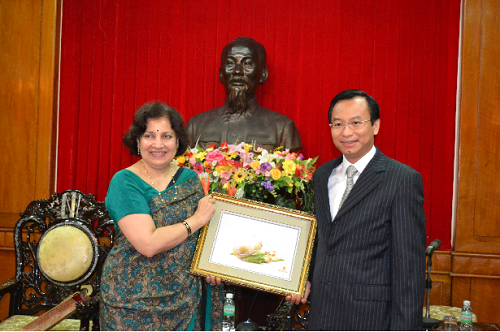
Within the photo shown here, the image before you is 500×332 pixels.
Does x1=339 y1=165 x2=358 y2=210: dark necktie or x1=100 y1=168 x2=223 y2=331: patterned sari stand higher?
x1=339 y1=165 x2=358 y2=210: dark necktie

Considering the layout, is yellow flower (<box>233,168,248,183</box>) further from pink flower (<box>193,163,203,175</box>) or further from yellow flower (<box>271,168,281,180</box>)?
pink flower (<box>193,163,203,175</box>)

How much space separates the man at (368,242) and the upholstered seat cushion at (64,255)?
1.63 metres

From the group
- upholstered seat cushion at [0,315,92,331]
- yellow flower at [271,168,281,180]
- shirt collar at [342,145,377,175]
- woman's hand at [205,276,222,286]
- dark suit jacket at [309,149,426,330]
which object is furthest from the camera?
upholstered seat cushion at [0,315,92,331]

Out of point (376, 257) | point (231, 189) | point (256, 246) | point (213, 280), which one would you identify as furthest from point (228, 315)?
point (376, 257)

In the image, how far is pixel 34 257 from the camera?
2.83 metres

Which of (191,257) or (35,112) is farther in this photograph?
(35,112)

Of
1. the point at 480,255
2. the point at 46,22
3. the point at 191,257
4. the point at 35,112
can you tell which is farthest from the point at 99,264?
the point at 480,255

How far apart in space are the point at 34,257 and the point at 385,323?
2.30 metres

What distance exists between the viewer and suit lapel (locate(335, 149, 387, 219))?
67.5 inches

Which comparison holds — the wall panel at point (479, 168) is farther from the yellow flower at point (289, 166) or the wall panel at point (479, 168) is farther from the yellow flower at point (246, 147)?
the yellow flower at point (246, 147)

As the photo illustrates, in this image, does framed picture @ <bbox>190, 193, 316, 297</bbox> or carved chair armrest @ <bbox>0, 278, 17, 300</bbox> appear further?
carved chair armrest @ <bbox>0, 278, 17, 300</bbox>

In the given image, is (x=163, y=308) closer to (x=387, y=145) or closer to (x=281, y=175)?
(x=281, y=175)

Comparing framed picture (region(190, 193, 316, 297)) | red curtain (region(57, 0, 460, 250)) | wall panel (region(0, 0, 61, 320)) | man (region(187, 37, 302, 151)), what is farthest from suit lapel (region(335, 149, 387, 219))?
wall panel (region(0, 0, 61, 320))

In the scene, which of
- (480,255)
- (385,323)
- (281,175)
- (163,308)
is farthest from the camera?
(480,255)
